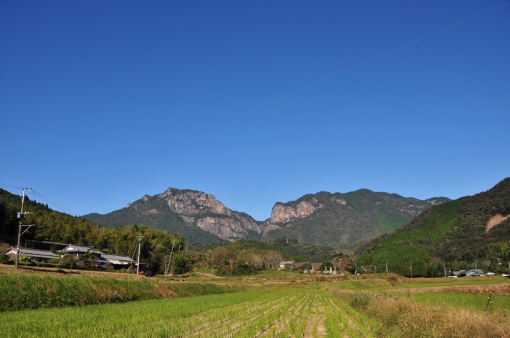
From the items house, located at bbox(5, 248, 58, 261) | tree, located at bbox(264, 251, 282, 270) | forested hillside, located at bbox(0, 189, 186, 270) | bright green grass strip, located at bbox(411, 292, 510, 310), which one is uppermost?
forested hillside, located at bbox(0, 189, 186, 270)

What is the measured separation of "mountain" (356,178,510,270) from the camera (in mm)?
102000

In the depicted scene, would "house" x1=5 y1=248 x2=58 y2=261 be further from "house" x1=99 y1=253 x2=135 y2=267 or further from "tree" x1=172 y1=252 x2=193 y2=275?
"tree" x1=172 y1=252 x2=193 y2=275

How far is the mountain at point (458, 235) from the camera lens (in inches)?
4016

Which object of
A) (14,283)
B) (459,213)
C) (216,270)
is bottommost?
(216,270)

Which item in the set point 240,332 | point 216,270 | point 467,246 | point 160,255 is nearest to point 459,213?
point 467,246

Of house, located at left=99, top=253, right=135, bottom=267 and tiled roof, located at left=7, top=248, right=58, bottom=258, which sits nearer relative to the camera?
tiled roof, located at left=7, top=248, right=58, bottom=258

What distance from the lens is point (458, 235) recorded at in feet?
399

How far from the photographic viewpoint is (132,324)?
1455 centimetres

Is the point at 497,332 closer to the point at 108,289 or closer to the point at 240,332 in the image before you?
the point at 240,332

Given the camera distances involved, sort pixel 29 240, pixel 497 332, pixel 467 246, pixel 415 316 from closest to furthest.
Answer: pixel 497 332 → pixel 415 316 → pixel 29 240 → pixel 467 246

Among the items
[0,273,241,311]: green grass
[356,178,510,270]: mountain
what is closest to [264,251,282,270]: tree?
[356,178,510,270]: mountain

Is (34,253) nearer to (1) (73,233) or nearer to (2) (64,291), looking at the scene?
(1) (73,233)

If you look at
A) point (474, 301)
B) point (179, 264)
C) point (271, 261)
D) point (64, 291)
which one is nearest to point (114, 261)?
point (179, 264)

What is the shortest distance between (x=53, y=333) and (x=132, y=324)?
352 cm
